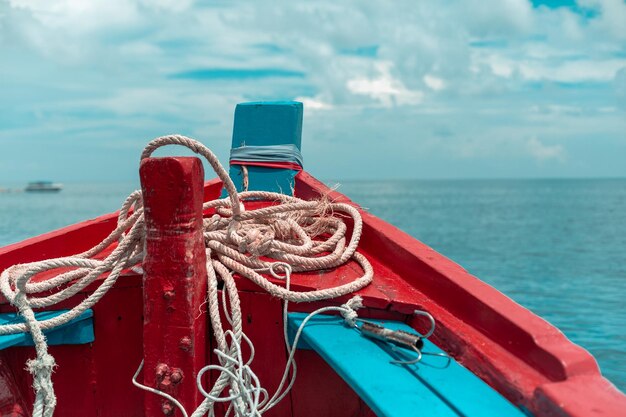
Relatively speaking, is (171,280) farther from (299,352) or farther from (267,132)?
(267,132)

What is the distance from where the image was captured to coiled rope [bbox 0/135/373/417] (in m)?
1.69

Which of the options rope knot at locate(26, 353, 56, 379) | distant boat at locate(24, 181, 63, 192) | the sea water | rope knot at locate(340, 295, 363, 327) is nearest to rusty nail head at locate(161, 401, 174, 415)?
rope knot at locate(26, 353, 56, 379)

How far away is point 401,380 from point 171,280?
688 mm

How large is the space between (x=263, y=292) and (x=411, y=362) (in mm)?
603

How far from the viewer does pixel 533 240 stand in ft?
75.2

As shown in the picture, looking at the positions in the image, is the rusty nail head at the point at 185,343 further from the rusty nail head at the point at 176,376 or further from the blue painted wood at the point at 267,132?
the blue painted wood at the point at 267,132

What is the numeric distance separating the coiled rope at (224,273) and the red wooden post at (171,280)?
2.6 inches

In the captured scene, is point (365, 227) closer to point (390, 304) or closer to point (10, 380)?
point (390, 304)

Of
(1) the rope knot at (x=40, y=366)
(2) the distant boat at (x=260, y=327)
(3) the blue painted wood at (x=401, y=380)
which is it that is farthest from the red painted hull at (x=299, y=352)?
(1) the rope knot at (x=40, y=366)

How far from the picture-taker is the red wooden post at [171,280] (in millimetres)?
1612

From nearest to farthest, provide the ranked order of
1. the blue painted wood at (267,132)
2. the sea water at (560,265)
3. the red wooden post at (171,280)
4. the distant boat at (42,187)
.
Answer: the red wooden post at (171,280) → the blue painted wood at (267,132) → the sea water at (560,265) → the distant boat at (42,187)

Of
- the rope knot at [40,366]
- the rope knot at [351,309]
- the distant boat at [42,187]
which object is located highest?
the rope knot at [351,309]

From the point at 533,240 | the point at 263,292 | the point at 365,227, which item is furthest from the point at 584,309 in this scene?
the point at 533,240

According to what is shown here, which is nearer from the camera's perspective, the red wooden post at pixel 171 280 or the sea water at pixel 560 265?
the red wooden post at pixel 171 280
